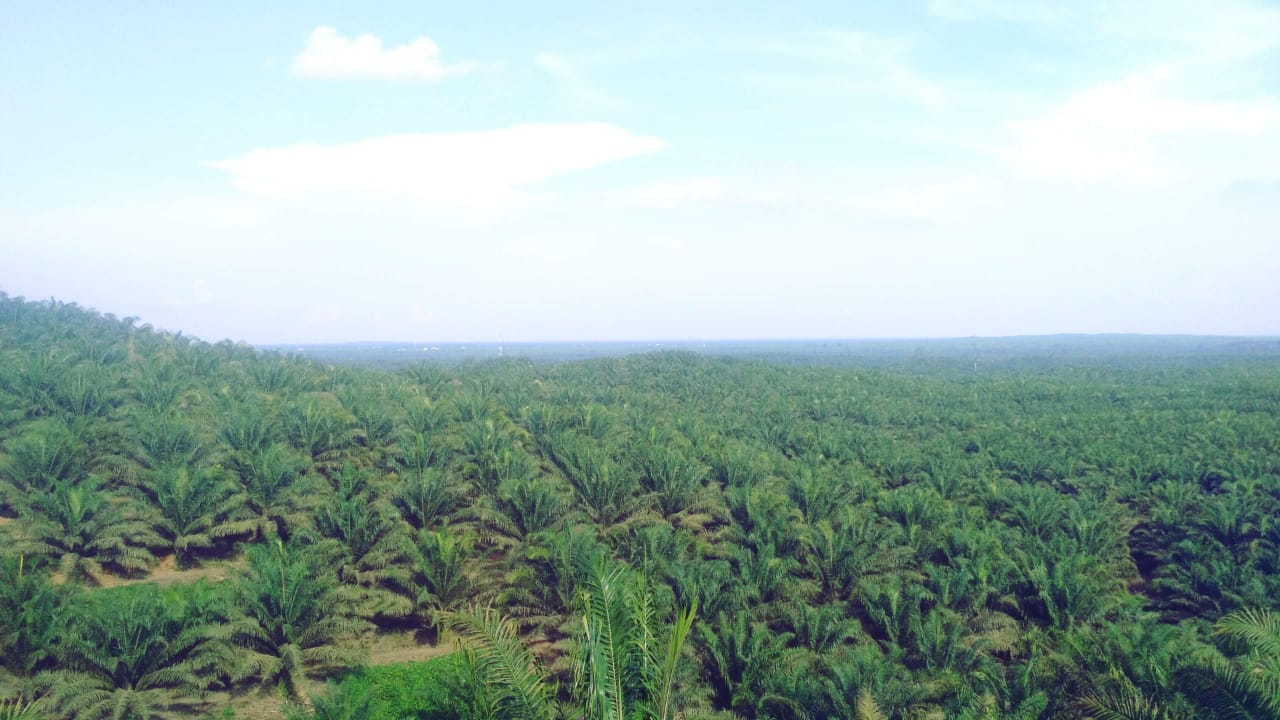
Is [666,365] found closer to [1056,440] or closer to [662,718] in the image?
[1056,440]

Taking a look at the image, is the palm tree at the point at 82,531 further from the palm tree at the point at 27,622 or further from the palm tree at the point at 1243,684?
the palm tree at the point at 1243,684

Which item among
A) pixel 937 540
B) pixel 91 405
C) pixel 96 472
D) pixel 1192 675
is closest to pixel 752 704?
pixel 1192 675

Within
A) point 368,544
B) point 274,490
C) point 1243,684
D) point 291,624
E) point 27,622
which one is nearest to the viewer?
point 1243,684

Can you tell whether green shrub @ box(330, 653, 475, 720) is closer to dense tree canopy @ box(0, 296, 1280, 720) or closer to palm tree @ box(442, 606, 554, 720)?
dense tree canopy @ box(0, 296, 1280, 720)

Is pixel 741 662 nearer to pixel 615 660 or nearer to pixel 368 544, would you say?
pixel 615 660

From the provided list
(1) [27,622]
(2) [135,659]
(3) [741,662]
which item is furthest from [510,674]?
(1) [27,622]

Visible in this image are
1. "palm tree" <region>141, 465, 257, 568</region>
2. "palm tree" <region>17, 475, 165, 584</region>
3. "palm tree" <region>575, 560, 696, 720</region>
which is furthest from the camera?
"palm tree" <region>141, 465, 257, 568</region>

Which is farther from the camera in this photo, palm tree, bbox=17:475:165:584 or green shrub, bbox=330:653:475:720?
palm tree, bbox=17:475:165:584

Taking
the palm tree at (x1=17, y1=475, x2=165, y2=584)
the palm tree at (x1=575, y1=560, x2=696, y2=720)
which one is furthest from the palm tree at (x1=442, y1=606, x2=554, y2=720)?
the palm tree at (x1=17, y1=475, x2=165, y2=584)
